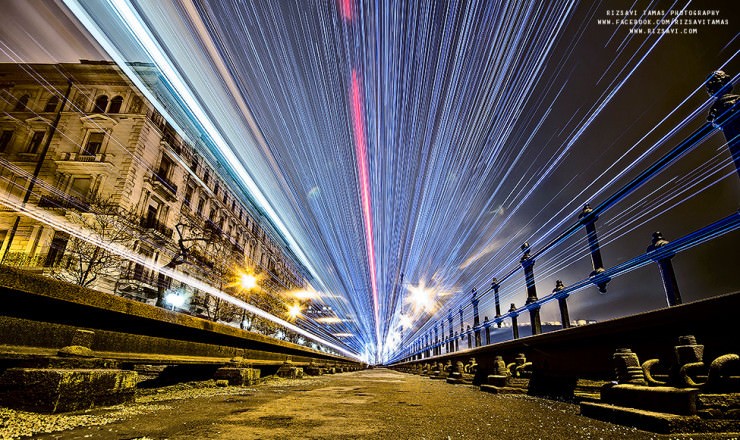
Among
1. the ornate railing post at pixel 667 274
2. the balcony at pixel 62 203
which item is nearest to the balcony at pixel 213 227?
the balcony at pixel 62 203

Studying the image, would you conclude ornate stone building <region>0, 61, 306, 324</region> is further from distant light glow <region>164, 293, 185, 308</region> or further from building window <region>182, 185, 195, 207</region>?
distant light glow <region>164, 293, 185, 308</region>

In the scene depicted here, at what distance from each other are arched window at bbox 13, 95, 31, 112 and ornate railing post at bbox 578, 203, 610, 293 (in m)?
41.7

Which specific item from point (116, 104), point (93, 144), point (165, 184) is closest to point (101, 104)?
point (116, 104)

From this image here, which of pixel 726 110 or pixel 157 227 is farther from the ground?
pixel 157 227

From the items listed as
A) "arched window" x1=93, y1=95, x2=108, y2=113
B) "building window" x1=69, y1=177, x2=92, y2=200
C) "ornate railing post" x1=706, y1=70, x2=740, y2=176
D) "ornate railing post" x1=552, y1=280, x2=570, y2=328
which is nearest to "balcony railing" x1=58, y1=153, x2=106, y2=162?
"building window" x1=69, y1=177, x2=92, y2=200

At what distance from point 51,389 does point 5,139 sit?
39580mm

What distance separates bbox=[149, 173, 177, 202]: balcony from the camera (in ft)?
92.6

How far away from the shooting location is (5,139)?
27.9m

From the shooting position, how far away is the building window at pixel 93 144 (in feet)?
88.6

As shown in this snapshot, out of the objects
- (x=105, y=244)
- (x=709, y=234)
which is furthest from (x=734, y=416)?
(x=105, y=244)

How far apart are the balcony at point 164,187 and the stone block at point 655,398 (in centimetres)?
3271

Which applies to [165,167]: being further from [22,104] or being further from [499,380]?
[499,380]

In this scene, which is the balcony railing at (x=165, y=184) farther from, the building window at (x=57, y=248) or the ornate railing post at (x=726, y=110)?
the ornate railing post at (x=726, y=110)

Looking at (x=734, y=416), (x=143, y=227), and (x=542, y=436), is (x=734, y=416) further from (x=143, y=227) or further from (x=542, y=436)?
(x=143, y=227)
